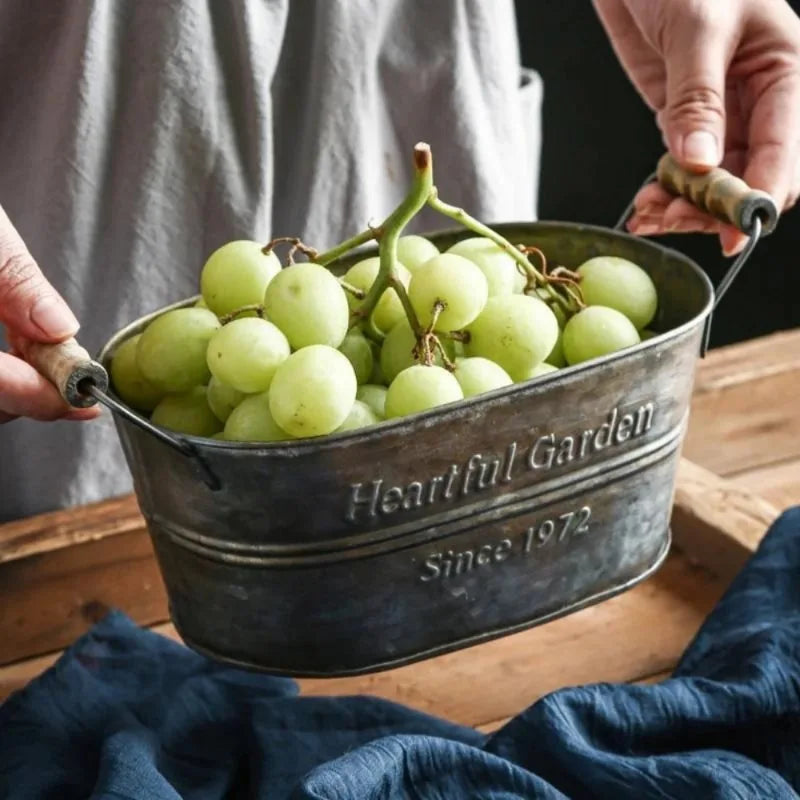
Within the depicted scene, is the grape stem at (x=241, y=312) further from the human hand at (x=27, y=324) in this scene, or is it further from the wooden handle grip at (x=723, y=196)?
the wooden handle grip at (x=723, y=196)

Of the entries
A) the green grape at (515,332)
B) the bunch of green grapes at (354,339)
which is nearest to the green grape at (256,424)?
the bunch of green grapes at (354,339)

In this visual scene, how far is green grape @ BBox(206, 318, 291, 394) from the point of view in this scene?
625 millimetres

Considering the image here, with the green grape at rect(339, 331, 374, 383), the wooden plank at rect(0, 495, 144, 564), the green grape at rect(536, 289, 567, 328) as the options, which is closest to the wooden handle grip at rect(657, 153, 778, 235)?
the green grape at rect(536, 289, 567, 328)

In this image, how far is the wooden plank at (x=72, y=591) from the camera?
87 centimetres

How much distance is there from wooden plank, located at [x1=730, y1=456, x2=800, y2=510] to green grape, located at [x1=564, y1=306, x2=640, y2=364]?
36cm

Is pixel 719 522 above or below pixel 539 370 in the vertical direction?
below

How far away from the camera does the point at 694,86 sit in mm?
830

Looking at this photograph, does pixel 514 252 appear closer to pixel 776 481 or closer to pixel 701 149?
pixel 701 149

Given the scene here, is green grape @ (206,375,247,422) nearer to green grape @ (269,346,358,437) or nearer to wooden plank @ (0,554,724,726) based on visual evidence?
green grape @ (269,346,358,437)

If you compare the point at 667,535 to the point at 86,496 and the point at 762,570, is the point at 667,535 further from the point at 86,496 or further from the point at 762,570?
the point at 86,496

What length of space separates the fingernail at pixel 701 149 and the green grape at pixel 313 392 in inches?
10.7

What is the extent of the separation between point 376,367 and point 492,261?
0.27ft

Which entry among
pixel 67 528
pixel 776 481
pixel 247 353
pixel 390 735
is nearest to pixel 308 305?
pixel 247 353

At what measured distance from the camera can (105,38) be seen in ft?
3.10
